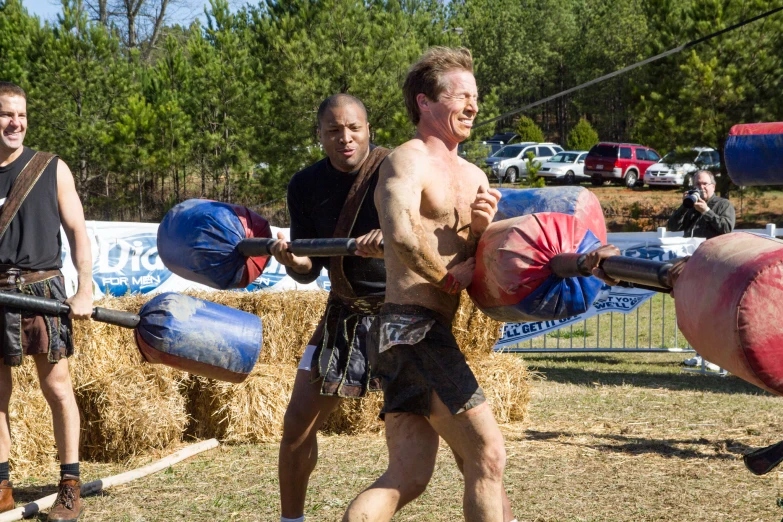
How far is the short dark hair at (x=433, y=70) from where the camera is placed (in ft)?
10.1

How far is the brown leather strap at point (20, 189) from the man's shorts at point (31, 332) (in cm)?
31

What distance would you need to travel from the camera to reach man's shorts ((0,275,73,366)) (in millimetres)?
4148

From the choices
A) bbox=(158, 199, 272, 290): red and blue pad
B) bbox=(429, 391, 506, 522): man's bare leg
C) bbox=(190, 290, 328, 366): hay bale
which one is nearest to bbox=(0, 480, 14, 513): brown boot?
bbox=(158, 199, 272, 290): red and blue pad

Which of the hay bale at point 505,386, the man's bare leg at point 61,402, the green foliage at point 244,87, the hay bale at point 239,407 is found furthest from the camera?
the green foliage at point 244,87

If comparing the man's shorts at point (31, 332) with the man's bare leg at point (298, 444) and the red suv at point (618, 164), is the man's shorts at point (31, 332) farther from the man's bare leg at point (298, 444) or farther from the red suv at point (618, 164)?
the red suv at point (618, 164)

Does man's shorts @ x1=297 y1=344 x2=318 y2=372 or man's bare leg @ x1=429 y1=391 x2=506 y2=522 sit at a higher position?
man's shorts @ x1=297 y1=344 x2=318 y2=372

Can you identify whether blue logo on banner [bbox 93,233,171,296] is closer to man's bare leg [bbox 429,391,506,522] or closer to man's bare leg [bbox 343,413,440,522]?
man's bare leg [bbox 343,413,440,522]

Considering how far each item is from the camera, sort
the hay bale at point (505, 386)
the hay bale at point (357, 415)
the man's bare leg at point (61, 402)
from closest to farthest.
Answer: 1. the man's bare leg at point (61, 402)
2. the hay bale at point (357, 415)
3. the hay bale at point (505, 386)

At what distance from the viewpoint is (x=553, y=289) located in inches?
114

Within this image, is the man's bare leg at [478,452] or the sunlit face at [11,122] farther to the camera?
the sunlit face at [11,122]

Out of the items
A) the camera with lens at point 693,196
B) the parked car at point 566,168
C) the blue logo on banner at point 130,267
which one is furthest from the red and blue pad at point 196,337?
the parked car at point 566,168

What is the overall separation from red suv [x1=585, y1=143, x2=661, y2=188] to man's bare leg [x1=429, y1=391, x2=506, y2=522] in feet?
95.8

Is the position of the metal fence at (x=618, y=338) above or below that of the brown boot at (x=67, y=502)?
above

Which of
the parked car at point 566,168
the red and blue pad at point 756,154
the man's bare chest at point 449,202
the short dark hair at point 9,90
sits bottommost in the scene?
the man's bare chest at point 449,202
